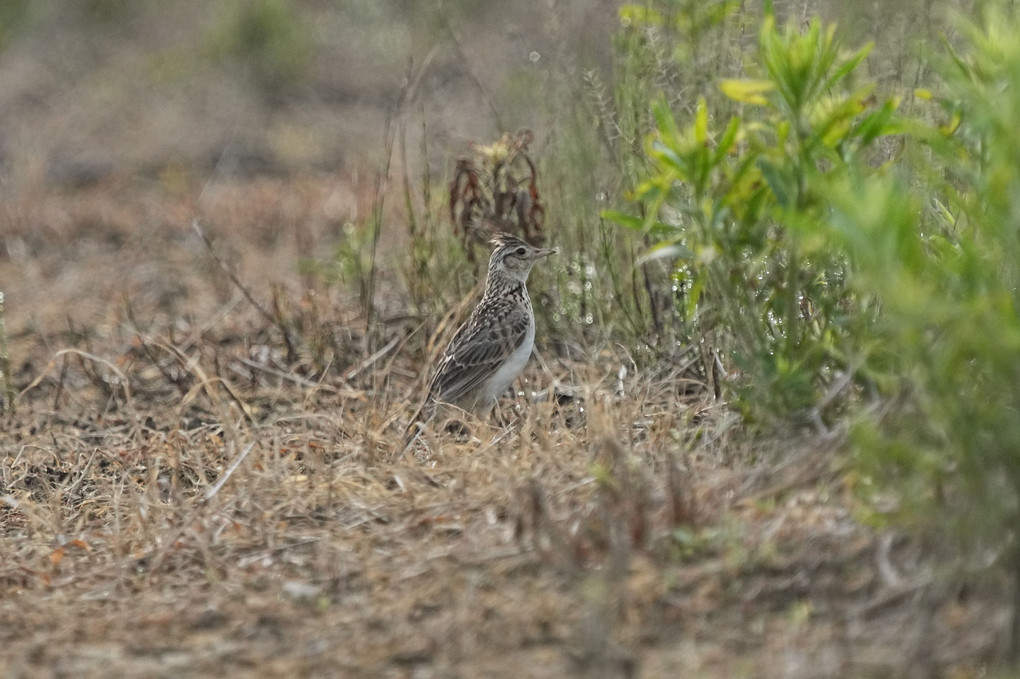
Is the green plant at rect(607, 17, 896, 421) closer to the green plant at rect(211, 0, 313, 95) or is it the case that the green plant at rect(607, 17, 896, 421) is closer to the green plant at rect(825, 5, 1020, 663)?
the green plant at rect(825, 5, 1020, 663)

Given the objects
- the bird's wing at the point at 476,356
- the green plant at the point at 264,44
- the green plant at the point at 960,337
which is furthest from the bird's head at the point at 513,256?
the green plant at the point at 264,44

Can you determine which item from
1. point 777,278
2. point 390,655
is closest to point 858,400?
point 777,278

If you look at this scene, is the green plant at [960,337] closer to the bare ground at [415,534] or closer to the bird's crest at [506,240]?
the bare ground at [415,534]

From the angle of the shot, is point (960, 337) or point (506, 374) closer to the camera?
point (960, 337)

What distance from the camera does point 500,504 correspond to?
4.73m

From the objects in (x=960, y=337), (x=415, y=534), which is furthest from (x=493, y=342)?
(x=960, y=337)

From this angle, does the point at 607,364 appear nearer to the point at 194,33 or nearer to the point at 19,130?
the point at 19,130

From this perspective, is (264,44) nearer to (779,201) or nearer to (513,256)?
(513,256)

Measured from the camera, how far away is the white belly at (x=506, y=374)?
6648mm

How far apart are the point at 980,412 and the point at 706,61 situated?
341 cm

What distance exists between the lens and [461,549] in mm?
4352

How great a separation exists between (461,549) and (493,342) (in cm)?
241

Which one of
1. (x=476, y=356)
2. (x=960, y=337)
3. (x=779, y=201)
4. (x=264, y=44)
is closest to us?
(x=960, y=337)

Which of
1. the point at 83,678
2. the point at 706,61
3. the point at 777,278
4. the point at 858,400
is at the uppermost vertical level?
the point at 706,61
